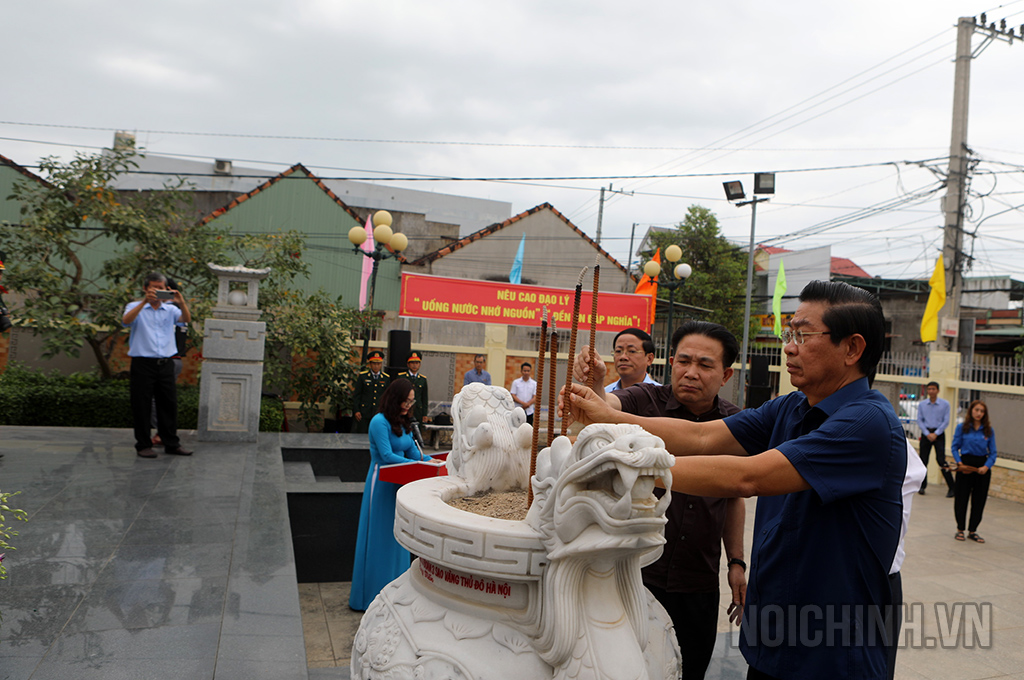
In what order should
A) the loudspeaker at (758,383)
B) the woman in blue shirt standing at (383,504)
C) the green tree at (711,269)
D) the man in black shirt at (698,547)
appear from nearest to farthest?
the man in black shirt at (698,547) → the woman in blue shirt standing at (383,504) → the loudspeaker at (758,383) → the green tree at (711,269)

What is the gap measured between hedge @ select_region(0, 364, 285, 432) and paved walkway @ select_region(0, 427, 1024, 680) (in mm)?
1459

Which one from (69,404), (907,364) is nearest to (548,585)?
(69,404)

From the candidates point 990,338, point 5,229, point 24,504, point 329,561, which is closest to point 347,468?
point 329,561

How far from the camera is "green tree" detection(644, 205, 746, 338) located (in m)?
21.4

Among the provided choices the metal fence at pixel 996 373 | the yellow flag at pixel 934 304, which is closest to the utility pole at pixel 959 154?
the yellow flag at pixel 934 304

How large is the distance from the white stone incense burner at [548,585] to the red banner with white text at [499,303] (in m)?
8.91

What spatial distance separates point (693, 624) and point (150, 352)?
4.96 meters

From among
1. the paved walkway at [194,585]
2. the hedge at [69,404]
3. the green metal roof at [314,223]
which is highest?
the green metal roof at [314,223]

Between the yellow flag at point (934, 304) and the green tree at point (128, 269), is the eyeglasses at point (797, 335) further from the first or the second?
the yellow flag at point (934, 304)

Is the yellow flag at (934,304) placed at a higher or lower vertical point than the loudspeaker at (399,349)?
higher

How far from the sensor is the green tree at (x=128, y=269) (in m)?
8.41

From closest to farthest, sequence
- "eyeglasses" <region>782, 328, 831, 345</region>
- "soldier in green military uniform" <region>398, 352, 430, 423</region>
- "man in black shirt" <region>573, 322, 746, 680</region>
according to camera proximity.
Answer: "eyeglasses" <region>782, 328, 831, 345</region>, "man in black shirt" <region>573, 322, 746, 680</region>, "soldier in green military uniform" <region>398, 352, 430, 423</region>

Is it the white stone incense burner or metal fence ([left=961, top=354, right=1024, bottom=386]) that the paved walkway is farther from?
metal fence ([left=961, top=354, right=1024, bottom=386])

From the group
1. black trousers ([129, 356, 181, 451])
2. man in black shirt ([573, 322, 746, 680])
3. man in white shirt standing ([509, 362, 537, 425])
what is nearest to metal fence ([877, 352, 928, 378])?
man in white shirt standing ([509, 362, 537, 425])
